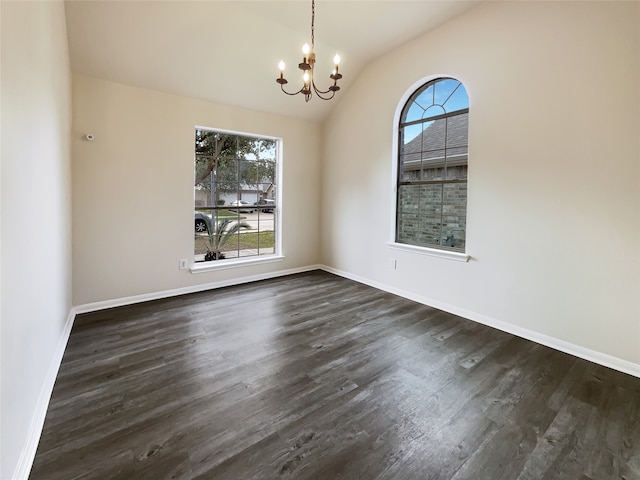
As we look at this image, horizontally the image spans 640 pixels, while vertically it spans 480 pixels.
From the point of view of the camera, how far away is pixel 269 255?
191 inches

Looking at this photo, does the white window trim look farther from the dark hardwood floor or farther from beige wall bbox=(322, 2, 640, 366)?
beige wall bbox=(322, 2, 640, 366)

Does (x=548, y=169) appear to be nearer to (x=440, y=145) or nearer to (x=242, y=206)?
(x=440, y=145)

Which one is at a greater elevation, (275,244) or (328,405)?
(275,244)

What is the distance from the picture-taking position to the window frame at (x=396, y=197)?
3.37 metres

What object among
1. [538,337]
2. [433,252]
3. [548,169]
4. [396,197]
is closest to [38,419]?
[433,252]

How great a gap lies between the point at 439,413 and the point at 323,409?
2.25ft

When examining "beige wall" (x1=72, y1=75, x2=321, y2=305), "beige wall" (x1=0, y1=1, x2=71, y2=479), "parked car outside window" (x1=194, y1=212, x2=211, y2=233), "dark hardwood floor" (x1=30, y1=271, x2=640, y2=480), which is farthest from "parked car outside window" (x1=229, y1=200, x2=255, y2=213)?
"beige wall" (x1=0, y1=1, x2=71, y2=479)

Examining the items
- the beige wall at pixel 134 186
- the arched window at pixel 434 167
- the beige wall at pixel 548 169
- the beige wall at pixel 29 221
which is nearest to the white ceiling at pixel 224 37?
the beige wall at pixel 134 186

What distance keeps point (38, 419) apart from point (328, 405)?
154 centimetres

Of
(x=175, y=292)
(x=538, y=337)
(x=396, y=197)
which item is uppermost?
(x=396, y=197)

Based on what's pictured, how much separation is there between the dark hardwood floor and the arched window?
114cm

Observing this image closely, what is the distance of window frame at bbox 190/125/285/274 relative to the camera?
13.4 feet

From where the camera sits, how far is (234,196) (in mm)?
4395

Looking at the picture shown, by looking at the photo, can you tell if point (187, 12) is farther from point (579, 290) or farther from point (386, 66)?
point (579, 290)
